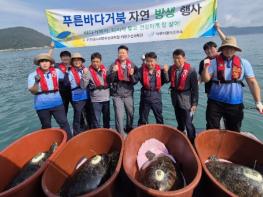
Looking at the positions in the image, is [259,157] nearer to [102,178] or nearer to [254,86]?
[254,86]

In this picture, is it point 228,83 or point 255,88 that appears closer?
point 255,88

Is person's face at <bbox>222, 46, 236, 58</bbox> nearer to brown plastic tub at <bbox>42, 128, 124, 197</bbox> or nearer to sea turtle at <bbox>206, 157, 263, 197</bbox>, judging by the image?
sea turtle at <bbox>206, 157, 263, 197</bbox>

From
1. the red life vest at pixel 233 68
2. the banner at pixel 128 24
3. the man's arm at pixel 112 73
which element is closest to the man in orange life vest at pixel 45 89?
the banner at pixel 128 24

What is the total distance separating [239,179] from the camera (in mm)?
3025

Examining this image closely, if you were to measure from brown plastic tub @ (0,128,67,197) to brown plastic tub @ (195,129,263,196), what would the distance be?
229cm

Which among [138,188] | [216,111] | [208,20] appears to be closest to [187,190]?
[138,188]

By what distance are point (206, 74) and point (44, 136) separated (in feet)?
10.5

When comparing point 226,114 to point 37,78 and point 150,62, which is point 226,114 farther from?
point 37,78

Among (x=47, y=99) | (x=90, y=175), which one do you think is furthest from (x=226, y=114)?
(x=47, y=99)

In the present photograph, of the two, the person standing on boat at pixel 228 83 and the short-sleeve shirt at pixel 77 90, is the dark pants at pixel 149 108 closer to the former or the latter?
the person standing on boat at pixel 228 83

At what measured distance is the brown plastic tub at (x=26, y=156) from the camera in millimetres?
2996

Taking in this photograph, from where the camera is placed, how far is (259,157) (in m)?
3.48

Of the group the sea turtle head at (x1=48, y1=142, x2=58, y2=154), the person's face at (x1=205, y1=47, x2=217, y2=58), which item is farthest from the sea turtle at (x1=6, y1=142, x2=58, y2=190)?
the person's face at (x1=205, y1=47, x2=217, y2=58)

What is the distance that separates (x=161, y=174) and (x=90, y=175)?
3.28ft
